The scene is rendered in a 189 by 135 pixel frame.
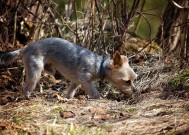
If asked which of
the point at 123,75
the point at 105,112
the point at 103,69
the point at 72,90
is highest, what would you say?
the point at 103,69

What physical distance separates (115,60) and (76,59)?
26.1 inches

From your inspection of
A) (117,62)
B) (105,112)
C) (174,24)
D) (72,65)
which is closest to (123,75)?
(117,62)

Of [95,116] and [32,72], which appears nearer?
[95,116]

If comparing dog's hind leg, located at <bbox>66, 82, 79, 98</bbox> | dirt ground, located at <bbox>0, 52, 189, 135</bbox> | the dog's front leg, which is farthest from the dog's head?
dog's hind leg, located at <bbox>66, 82, 79, 98</bbox>

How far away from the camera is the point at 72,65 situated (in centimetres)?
888

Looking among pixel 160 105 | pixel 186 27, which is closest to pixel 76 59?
pixel 160 105

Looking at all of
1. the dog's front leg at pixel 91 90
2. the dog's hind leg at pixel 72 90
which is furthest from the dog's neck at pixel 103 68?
the dog's hind leg at pixel 72 90

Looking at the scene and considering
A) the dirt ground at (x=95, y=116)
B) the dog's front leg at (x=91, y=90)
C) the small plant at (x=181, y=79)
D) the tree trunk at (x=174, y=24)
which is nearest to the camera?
the dirt ground at (x=95, y=116)

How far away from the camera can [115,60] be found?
8.70 meters

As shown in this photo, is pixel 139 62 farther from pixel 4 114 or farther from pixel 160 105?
pixel 4 114

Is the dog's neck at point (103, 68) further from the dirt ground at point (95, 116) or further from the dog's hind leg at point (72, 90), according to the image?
the dirt ground at point (95, 116)

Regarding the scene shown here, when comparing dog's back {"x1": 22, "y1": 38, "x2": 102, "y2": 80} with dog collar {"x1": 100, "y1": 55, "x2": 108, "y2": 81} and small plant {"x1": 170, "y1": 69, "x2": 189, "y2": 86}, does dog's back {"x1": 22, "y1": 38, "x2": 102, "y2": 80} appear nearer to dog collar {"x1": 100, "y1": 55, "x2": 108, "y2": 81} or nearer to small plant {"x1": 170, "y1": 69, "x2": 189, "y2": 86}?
dog collar {"x1": 100, "y1": 55, "x2": 108, "y2": 81}

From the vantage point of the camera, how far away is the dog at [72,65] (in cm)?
865

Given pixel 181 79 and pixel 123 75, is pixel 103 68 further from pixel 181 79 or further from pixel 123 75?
pixel 181 79
